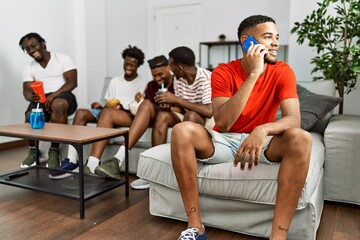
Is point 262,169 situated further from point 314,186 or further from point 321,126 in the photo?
point 321,126

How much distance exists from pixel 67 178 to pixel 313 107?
66.7 inches

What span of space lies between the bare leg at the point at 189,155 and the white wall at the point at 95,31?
2034 millimetres

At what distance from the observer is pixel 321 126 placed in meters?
2.28

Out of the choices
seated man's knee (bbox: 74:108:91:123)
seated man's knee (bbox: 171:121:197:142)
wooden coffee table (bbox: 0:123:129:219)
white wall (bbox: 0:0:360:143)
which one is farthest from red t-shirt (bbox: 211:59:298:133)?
white wall (bbox: 0:0:360:143)

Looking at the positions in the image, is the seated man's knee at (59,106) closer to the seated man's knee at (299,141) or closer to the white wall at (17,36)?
the white wall at (17,36)

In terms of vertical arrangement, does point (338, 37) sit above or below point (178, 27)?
below

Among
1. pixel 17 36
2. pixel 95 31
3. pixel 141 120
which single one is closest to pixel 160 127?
pixel 141 120

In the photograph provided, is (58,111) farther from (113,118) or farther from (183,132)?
(183,132)

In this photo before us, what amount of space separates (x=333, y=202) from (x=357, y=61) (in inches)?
38.1

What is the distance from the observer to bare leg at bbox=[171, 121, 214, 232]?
145 centimetres

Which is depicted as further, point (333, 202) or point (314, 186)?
point (333, 202)

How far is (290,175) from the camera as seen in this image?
4.36 ft

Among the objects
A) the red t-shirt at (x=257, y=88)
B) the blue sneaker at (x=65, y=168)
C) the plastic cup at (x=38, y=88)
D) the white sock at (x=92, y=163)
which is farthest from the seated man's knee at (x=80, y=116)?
the red t-shirt at (x=257, y=88)

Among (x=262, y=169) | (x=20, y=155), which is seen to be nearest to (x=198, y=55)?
(x=20, y=155)
